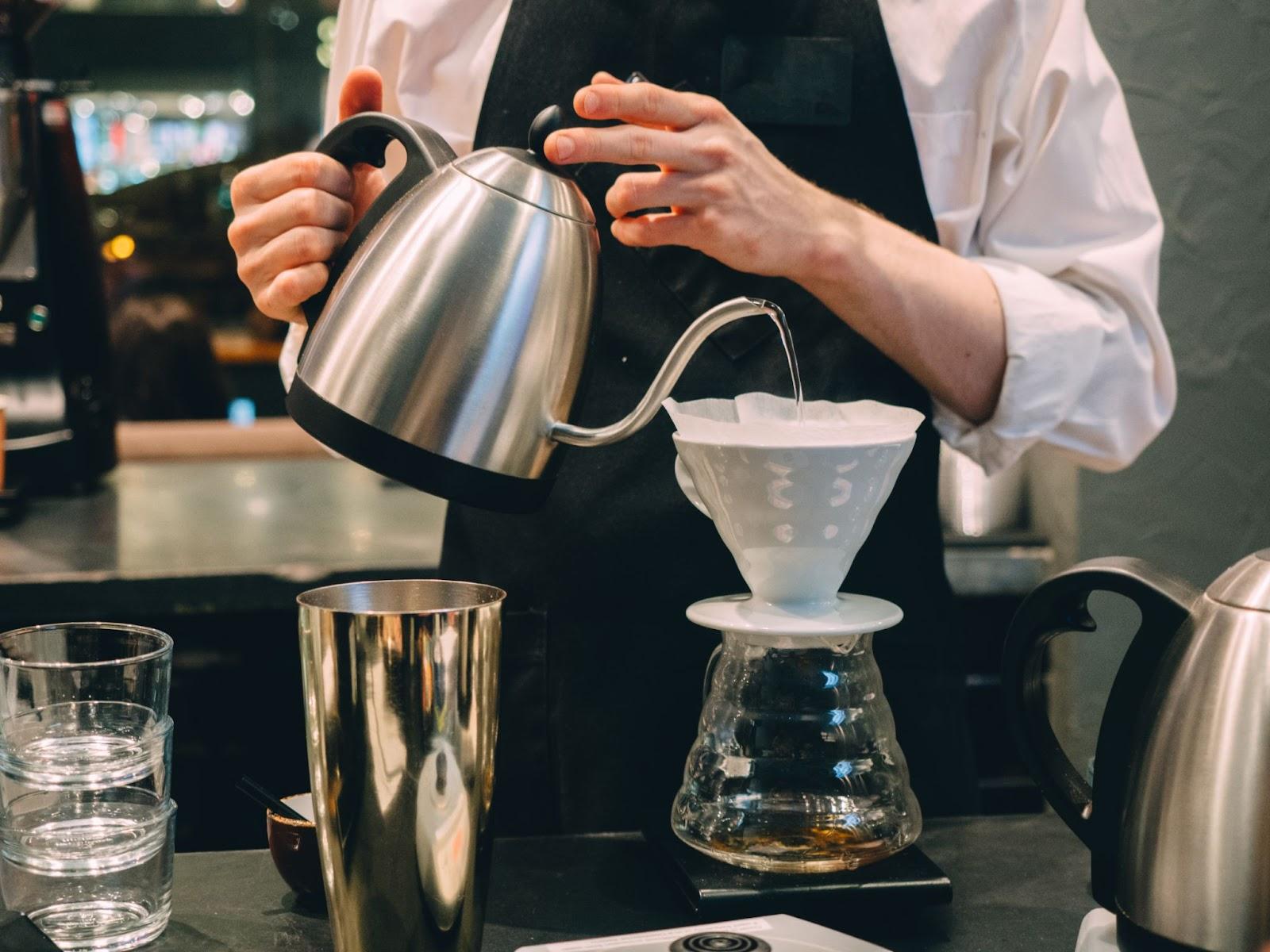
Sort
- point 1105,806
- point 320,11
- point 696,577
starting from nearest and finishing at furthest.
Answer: point 1105,806 < point 696,577 < point 320,11

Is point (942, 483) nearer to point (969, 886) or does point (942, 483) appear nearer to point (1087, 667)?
point (1087, 667)

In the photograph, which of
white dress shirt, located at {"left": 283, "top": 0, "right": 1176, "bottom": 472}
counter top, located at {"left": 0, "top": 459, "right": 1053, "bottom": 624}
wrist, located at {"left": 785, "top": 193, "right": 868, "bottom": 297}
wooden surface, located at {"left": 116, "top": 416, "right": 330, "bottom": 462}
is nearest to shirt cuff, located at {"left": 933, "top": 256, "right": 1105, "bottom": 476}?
white dress shirt, located at {"left": 283, "top": 0, "right": 1176, "bottom": 472}

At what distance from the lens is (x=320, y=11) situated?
4113 mm

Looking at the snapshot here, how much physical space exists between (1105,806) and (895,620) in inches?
6.5

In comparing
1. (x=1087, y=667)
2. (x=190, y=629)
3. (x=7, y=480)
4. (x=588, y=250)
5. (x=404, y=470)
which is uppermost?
(x=588, y=250)

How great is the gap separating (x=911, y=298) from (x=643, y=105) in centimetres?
29

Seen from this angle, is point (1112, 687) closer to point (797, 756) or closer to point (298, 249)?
point (797, 756)

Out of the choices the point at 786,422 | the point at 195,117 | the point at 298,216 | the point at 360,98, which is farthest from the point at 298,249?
the point at 195,117

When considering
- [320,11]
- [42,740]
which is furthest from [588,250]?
[320,11]

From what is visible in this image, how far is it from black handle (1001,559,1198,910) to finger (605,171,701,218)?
0.36m

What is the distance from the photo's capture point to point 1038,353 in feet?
3.57

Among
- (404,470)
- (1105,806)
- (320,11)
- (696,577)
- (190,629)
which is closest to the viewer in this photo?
(1105,806)

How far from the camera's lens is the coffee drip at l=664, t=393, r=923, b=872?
0.82 metres

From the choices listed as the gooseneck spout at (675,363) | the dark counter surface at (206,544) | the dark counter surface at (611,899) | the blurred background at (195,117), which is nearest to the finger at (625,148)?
the gooseneck spout at (675,363)
